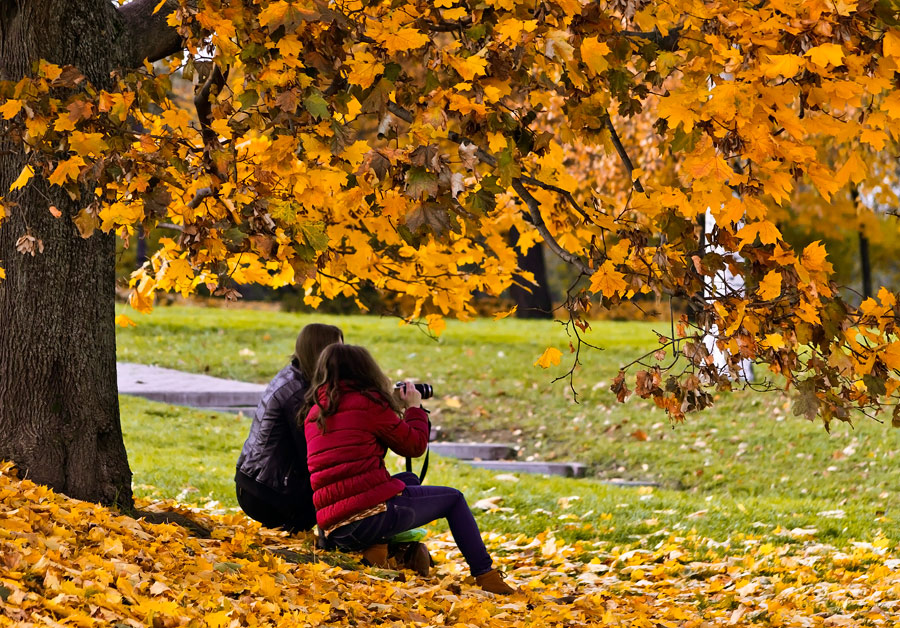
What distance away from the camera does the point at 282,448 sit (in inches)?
200

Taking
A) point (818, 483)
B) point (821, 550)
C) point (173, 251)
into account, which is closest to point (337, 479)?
point (173, 251)

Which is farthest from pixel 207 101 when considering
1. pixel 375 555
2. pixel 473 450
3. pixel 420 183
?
pixel 473 450

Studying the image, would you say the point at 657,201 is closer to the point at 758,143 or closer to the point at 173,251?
the point at 758,143

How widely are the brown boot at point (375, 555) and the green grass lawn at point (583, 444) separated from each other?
1939mm

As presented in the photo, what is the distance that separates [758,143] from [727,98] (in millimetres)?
186

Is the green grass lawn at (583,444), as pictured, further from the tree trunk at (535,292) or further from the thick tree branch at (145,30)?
the tree trunk at (535,292)

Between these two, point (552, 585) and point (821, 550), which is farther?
point (821, 550)

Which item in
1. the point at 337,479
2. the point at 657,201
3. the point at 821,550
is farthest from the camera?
the point at 821,550

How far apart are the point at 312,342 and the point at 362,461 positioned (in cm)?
81

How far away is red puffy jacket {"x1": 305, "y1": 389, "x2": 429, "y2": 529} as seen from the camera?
4.47 meters

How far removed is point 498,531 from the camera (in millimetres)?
6473

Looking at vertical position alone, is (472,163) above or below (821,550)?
above

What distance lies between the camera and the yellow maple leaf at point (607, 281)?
Result: 3281mm

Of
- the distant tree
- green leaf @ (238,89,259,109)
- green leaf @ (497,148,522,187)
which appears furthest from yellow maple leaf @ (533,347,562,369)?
→ green leaf @ (238,89,259,109)
